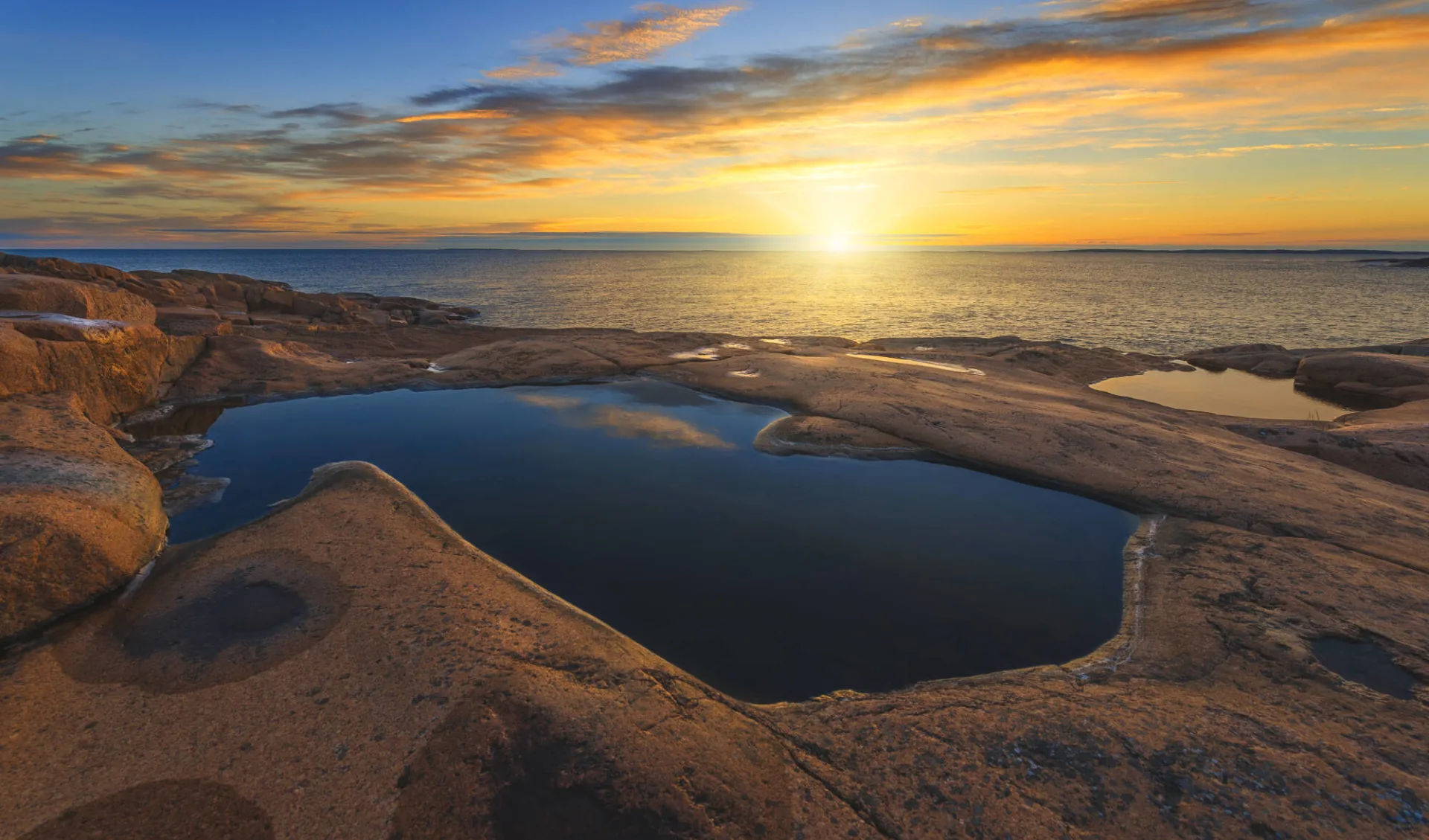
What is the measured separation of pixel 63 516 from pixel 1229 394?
34758 mm

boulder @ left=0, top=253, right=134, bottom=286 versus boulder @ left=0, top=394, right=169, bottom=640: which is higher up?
boulder @ left=0, top=253, right=134, bottom=286

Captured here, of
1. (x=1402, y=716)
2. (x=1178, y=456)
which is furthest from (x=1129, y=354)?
(x=1402, y=716)

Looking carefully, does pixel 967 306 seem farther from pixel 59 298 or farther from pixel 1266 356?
pixel 59 298

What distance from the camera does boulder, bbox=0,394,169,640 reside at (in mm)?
6387

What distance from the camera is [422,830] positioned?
4.32 m

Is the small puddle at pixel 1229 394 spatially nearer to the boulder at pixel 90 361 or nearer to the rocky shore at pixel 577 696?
the rocky shore at pixel 577 696

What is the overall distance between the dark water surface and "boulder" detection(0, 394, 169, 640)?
1186 millimetres

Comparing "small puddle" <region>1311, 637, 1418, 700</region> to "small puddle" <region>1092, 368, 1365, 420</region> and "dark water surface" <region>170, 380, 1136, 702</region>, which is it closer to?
"dark water surface" <region>170, 380, 1136, 702</region>

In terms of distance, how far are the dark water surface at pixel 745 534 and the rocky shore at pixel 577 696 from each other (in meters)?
0.61

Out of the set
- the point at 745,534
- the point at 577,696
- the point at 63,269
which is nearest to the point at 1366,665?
the point at 745,534

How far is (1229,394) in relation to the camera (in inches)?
1007

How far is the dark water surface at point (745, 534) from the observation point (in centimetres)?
711

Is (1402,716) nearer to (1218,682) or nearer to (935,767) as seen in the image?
(1218,682)

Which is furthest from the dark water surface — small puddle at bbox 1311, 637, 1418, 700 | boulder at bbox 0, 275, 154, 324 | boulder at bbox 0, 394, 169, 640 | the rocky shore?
boulder at bbox 0, 275, 154, 324
